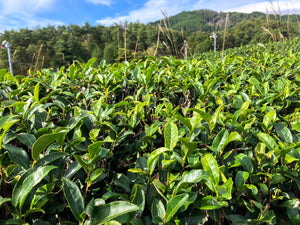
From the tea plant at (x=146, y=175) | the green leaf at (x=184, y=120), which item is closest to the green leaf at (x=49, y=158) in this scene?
the tea plant at (x=146, y=175)

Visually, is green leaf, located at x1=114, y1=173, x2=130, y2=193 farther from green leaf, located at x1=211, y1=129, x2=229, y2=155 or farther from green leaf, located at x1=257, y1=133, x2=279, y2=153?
green leaf, located at x1=257, y1=133, x2=279, y2=153

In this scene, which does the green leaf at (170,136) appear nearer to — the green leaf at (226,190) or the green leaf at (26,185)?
the green leaf at (226,190)

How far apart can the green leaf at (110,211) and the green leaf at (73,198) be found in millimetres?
59

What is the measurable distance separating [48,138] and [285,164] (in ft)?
3.29

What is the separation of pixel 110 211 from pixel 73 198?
15 centimetres

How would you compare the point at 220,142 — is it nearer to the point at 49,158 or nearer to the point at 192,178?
the point at 192,178

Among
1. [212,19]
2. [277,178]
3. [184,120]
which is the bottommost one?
[277,178]

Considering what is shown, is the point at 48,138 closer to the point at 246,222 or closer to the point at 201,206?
the point at 201,206

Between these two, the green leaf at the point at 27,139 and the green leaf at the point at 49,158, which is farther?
the green leaf at the point at 27,139

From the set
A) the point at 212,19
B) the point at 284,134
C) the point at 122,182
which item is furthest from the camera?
the point at 212,19

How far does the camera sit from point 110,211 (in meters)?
0.72

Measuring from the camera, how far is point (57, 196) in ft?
2.92

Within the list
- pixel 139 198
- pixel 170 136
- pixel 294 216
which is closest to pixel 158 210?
pixel 139 198

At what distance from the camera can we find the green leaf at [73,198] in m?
0.76
